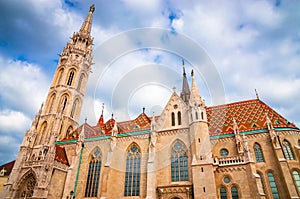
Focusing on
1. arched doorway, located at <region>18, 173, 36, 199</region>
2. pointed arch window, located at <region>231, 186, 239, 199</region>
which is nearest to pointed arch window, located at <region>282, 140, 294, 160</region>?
pointed arch window, located at <region>231, 186, 239, 199</region>

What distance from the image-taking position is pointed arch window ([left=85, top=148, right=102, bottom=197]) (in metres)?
22.1

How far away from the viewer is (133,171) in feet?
70.5

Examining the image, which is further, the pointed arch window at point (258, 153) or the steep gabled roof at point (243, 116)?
the steep gabled roof at point (243, 116)

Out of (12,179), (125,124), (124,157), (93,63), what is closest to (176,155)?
(124,157)

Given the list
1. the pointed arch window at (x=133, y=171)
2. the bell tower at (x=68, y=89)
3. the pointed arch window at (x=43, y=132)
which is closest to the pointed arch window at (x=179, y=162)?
the pointed arch window at (x=133, y=171)

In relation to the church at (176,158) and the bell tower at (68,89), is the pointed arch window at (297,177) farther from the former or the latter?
the bell tower at (68,89)

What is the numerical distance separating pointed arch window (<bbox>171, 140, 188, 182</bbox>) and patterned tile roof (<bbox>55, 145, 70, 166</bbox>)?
13599 mm

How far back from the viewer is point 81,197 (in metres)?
21.9

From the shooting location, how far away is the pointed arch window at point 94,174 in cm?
2206

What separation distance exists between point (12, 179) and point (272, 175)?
27.1 metres

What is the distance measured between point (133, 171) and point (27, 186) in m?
11.9

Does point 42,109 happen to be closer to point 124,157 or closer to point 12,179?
point 12,179

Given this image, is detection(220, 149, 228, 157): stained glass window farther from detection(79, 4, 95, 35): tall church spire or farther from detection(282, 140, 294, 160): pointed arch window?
detection(79, 4, 95, 35): tall church spire

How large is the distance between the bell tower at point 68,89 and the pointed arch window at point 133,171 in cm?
1239
